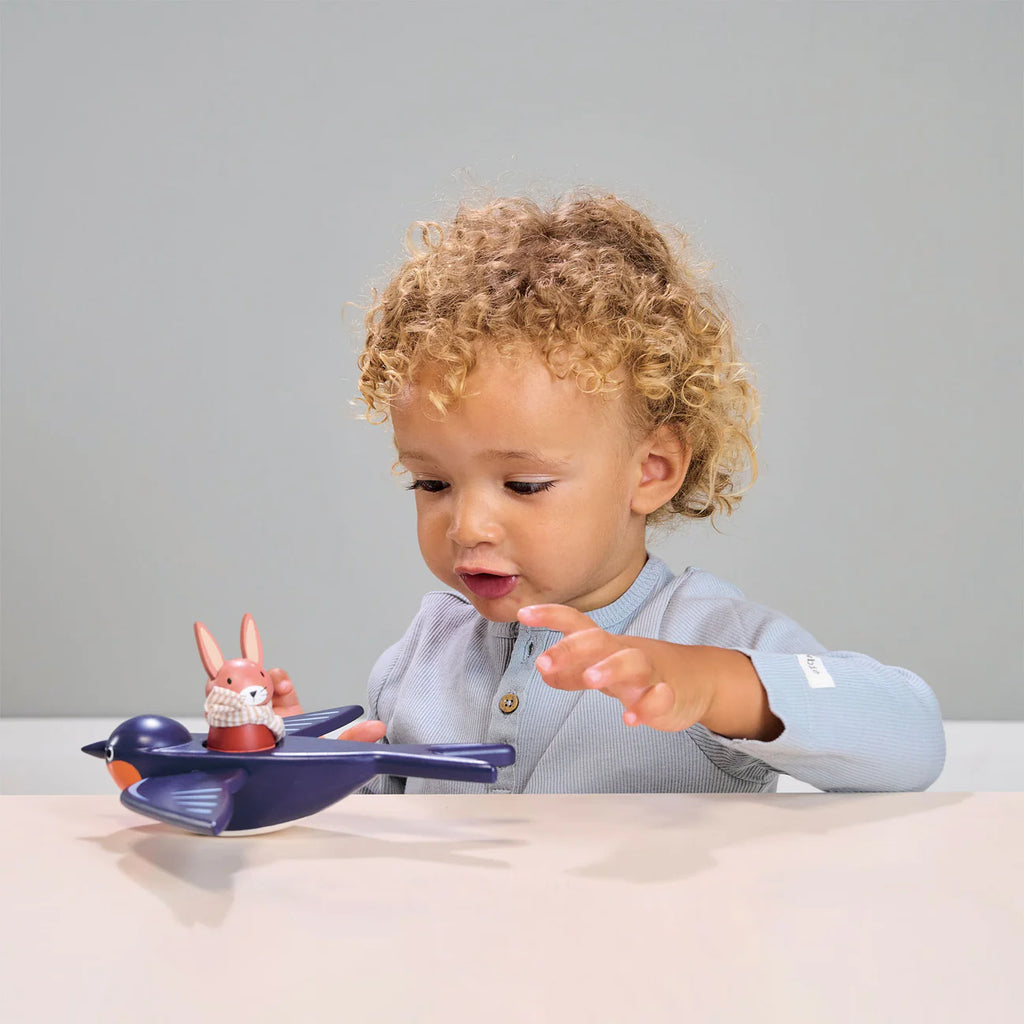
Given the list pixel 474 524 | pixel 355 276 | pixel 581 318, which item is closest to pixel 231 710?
pixel 474 524

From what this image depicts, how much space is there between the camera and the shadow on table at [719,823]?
404mm

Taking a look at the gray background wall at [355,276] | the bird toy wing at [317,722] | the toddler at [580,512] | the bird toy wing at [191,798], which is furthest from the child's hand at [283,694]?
the gray background wall at [355,276]

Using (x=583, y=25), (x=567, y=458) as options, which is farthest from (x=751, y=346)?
(x=567, y=458)

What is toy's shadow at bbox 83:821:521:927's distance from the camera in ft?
1.25

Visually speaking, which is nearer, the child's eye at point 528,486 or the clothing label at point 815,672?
the clothing label at point 815,672

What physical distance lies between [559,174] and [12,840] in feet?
4.50

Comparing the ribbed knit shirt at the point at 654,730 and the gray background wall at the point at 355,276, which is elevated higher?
the gray background wall at the point at 355,276

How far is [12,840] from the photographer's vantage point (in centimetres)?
44

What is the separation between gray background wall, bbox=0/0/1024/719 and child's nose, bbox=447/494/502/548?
959 millimetres

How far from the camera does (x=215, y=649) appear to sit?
0.48 m

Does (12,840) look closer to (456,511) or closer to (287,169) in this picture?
(456,511)

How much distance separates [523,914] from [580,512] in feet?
1.21

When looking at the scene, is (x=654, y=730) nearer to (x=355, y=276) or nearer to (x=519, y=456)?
(x=519, y=456)

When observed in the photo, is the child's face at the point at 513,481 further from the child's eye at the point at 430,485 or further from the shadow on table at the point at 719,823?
the shadow on table at the point at 719,823
